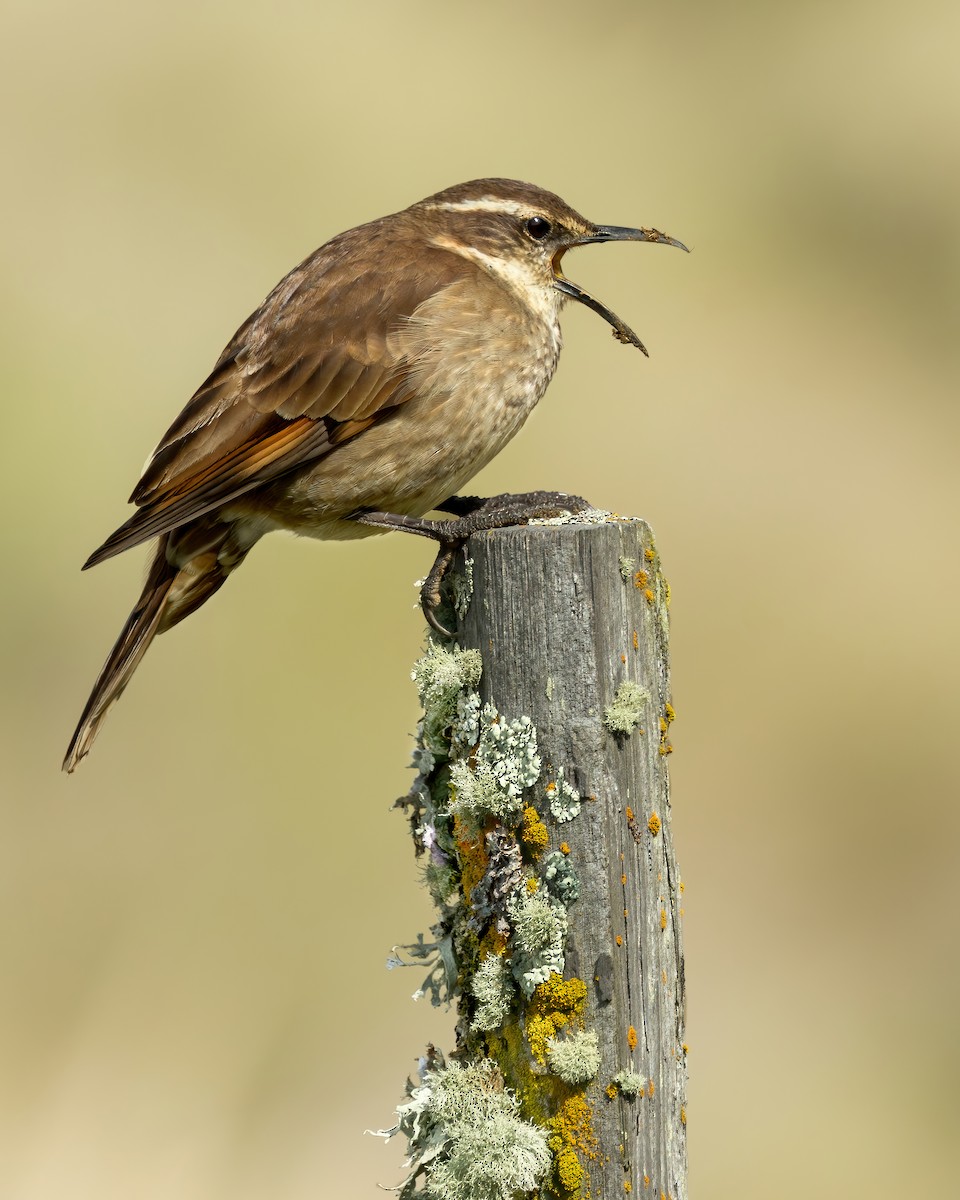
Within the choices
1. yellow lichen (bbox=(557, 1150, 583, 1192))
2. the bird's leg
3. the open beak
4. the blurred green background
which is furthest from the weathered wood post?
the blurred green background

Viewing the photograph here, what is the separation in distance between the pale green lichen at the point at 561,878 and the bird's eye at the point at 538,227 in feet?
9.06

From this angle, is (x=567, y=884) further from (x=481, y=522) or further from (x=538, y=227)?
(x=538, y=227)

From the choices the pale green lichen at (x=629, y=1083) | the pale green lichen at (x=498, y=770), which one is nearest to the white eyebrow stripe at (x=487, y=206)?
the pale green lichen at (x=498, y=770)

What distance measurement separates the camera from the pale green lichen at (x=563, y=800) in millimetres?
3492

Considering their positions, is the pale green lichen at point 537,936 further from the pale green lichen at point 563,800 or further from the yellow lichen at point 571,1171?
the yellow lichen at point 571,1171

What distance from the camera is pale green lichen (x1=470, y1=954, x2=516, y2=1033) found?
3.56 meters

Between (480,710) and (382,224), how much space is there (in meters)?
2.49

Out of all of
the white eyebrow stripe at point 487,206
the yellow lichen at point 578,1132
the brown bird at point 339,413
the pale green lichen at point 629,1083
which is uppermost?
the white eyebrow stripe at point 487,206

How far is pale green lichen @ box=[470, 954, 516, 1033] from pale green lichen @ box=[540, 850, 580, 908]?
0.71 feet

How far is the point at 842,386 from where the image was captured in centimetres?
1343

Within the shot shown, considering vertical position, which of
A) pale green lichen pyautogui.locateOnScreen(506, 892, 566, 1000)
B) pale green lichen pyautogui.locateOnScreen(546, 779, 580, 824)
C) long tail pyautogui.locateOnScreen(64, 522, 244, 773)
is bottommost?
pale green lichen pyautogui.locateOnScreen(506, 892, 566, 1000)

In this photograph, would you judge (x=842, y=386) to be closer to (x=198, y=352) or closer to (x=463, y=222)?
(x=198, y=352)

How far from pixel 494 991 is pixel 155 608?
229 centimetres

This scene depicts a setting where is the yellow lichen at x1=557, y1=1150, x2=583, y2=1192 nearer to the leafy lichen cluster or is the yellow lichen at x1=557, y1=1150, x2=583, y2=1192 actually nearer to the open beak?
the leafy lichen cluster
